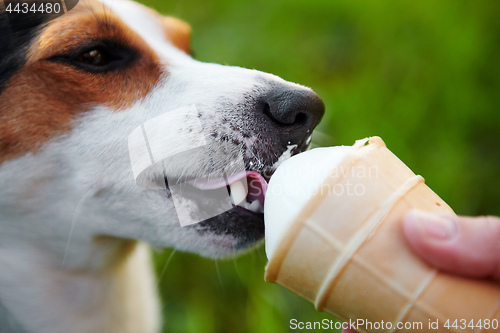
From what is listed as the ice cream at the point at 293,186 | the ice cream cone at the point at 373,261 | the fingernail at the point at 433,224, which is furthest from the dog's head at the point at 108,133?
the fingernail at the point at 433,224

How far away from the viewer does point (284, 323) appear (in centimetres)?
255

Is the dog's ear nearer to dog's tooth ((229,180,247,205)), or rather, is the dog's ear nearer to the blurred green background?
dog's tooth ((229,180,247,205))

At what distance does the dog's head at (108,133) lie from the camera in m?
1.57

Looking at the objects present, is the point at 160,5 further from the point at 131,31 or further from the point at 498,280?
the point at 498,280

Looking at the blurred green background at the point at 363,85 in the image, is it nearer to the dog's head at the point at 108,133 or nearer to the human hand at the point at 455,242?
the dog's head at the point at 108,133

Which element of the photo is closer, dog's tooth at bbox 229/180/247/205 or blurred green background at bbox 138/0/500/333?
dog's tooth at bbox 229/180/247/205

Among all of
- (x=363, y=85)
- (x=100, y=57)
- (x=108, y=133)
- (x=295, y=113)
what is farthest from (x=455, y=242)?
(x=363, y=85)

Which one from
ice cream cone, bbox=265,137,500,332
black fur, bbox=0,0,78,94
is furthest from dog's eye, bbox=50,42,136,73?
ice cream cone, bbox=265,137,500,332

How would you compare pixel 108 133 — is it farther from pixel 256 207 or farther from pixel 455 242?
pixel 455 242

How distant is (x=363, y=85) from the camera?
3.58 m

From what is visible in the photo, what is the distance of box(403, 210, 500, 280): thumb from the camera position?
1.14 m

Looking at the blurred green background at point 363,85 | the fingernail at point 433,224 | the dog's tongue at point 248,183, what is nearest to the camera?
the fingernail at point 433,224

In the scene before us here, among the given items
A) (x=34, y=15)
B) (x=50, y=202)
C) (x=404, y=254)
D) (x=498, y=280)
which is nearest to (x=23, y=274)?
(x=50, y=202)

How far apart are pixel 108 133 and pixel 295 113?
665 millimetres
